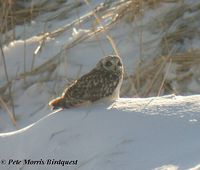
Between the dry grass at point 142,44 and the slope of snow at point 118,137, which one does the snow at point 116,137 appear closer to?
the slope of snow at point 118,137

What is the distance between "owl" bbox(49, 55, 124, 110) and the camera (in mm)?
3465

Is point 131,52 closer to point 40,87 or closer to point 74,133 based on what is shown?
point 40,87

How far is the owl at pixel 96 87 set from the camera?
346cm

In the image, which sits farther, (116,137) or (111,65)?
(111,65)

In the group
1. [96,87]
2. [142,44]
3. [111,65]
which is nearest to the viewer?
[96,87]

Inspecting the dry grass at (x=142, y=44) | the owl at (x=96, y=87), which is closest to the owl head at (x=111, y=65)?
the owl at (x=96, y=87)

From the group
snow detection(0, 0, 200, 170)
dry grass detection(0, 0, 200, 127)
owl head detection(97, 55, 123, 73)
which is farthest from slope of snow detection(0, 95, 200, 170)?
dry grass detection(0, 0, 200, 127)

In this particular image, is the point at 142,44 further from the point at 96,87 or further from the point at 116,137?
the point at 116,137

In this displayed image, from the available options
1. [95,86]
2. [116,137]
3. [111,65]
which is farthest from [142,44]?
[116,137]

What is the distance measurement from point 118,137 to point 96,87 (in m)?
0.62

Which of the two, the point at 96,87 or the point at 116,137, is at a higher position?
the point at 96,87

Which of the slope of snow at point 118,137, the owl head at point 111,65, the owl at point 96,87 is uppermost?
the owl head at point 111,65

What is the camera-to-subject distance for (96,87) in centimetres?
357

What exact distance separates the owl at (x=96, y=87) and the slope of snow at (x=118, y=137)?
0.06m
